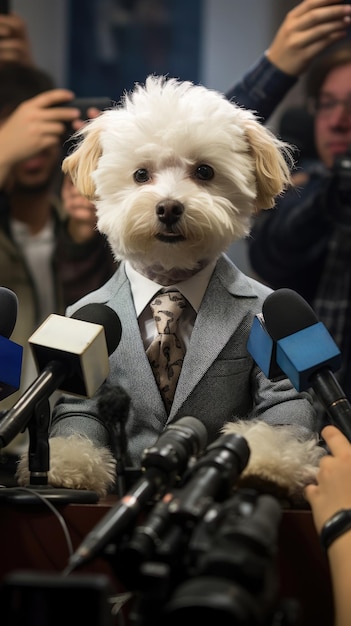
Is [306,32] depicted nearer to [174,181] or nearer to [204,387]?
[174,181]

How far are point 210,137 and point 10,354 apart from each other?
447 millimetres

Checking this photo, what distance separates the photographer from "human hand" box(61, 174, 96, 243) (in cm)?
230

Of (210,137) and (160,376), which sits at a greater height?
(210,137)

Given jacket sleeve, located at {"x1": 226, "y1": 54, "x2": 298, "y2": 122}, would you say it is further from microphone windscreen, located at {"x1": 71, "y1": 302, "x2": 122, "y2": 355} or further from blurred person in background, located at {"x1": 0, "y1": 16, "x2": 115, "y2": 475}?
microphone windscreen, located at {"x1": 71, "y1": 302, "x2": 122, "y2": 355}

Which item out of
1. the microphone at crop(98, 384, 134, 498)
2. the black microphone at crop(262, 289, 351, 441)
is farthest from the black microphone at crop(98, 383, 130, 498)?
the black microphone at crop(262, 289, 351, 441)

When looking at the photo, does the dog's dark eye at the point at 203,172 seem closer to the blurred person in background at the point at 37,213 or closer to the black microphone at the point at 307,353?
the black microphone at the point at 307,353

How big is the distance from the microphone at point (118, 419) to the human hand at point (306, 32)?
1195 millimetres

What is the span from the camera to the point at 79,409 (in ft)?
4.33

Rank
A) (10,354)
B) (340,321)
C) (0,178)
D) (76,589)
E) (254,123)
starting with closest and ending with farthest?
(76,589), (10,354), (254,123), (340,321), (0,178)

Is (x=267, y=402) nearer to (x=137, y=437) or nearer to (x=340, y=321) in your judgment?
(x=137, y=437)

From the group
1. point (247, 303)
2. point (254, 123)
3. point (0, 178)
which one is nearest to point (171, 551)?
point (247, 303)

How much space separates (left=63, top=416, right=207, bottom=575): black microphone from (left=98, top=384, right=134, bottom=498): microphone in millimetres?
182

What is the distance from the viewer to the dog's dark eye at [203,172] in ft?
4.33

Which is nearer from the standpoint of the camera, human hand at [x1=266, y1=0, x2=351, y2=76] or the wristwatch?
the wristwatch
